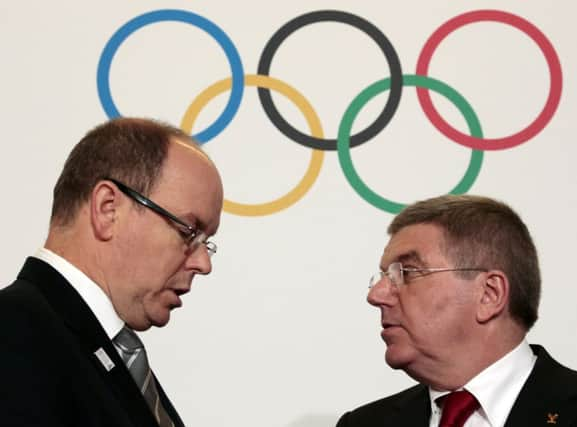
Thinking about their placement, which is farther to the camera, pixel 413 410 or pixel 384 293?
pixel 413 410

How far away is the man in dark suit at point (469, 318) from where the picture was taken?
7.48 feet

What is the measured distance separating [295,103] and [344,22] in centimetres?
29

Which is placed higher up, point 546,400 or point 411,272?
point 411,272

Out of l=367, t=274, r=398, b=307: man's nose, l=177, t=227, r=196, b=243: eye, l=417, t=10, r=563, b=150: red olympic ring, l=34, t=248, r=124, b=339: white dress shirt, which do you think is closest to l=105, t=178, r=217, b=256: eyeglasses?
l=177, t=227, r=196, b=243: eye

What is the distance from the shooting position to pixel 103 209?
1.74m

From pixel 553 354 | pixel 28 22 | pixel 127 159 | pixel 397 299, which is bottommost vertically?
pixel 553 354

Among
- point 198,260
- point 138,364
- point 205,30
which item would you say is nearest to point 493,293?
point 198,260

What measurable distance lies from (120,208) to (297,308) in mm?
1275

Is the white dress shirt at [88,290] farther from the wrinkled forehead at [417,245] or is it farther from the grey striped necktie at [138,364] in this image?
the wrinkled forehead at [417,245]

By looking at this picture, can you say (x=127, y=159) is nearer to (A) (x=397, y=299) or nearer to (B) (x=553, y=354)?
(A) (x=397, y=299)

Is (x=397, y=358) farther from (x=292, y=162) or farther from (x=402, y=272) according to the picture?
(x=292, y=162)

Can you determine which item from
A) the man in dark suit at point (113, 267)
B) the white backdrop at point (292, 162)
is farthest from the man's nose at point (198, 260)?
the white backdrop at point (292, 162)

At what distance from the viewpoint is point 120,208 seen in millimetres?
1748

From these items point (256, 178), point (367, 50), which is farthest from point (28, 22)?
point (367, 50)
